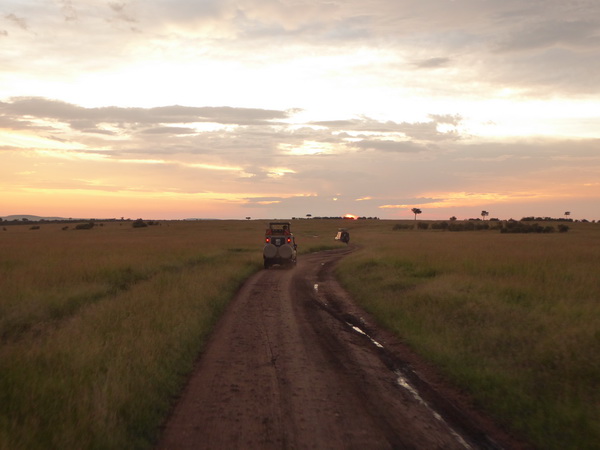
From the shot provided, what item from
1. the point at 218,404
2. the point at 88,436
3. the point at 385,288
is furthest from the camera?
the point at 385,288

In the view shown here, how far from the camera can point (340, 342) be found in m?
10.6

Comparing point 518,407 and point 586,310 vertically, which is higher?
point 586,310

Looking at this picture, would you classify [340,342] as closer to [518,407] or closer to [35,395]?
[518,407]

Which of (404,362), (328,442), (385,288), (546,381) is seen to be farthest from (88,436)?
(385,288)

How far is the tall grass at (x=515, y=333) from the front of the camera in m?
6.70

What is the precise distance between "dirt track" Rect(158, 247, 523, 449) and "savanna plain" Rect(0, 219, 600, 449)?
45 cm

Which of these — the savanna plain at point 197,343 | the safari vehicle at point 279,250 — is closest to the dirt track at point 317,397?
the savanna plain at point 197,343

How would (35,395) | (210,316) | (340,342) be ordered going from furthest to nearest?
(210,316), (340,342), (35,395)

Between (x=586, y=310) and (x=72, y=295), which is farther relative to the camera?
(x=72, y=295)

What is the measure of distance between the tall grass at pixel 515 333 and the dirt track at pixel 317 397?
68cm

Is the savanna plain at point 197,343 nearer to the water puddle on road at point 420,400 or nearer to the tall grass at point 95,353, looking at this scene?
the tall grass at point 95,353

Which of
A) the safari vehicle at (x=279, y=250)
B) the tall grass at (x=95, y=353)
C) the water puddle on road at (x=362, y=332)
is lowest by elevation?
the water puddle on road at (x=362, y=332)

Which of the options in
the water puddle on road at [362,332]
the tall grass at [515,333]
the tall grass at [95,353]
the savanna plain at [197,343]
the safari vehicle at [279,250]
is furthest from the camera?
the safari vehicle at [279,250]

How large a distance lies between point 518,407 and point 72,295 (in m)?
13.9
